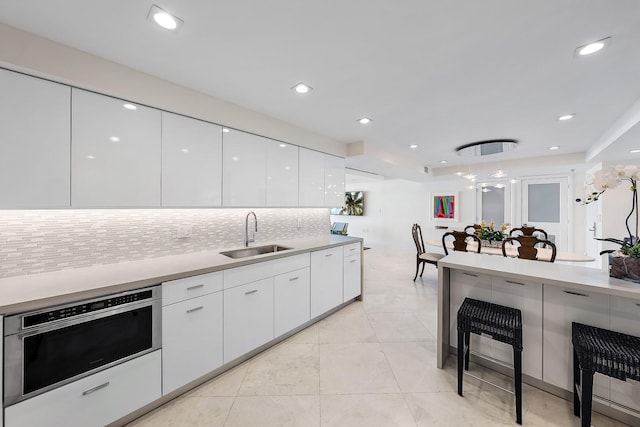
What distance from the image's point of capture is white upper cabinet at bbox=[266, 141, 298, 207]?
2.90 meters

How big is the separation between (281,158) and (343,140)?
1.27 m

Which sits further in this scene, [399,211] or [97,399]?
[399,211]

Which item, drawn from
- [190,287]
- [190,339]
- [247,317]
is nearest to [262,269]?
[247,317]

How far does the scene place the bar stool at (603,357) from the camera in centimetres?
133

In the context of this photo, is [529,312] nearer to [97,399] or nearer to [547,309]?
[547,309]

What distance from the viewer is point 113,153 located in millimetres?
1814

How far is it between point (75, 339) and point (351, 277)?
281 centimetres

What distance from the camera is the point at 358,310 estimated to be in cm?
338

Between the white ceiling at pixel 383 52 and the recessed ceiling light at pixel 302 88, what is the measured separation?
6 cm

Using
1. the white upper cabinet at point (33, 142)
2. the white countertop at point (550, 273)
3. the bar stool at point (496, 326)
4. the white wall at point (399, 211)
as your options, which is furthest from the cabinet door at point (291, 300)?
the white wall at point (399, 211)

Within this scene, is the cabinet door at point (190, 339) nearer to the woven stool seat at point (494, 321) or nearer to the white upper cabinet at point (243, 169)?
the white upper cabinet at point (243, 169)

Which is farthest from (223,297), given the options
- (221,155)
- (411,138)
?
(411,138)

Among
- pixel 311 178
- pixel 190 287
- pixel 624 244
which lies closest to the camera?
pixel 624 244

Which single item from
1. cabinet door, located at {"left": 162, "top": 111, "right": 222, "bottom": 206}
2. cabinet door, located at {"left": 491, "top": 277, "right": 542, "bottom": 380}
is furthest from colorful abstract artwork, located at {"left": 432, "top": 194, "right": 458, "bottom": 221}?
cabinet door, located at {"left": 162, "top": 111, "right": 222, "bottom": 206}
